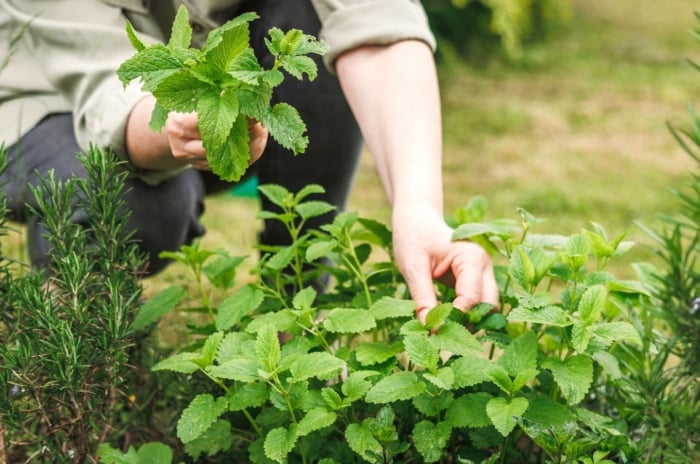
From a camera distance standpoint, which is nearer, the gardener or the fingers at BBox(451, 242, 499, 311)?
the fingers at BBox(451, 242, 499, 311)

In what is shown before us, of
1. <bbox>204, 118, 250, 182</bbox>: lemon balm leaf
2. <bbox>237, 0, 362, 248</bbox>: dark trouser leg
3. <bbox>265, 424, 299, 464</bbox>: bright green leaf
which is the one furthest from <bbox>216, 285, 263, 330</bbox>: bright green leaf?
<bbox>237, 0, 362, 248</bbox>: dark trouser leg

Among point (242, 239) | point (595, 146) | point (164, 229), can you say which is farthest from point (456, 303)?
point (595, 146)

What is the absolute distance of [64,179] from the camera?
1.80 m

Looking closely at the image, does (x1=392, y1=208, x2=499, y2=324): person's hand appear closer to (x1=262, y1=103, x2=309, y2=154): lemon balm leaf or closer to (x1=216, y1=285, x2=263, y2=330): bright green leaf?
(x1=216, y1=285, x2=263, y2=330): bright green leaf

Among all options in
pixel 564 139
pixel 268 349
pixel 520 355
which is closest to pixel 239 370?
pixel 268 349

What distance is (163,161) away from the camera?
1635mm

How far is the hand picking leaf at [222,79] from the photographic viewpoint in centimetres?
104

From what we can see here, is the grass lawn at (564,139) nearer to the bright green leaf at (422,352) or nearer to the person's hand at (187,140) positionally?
the person's hand at (187,140)

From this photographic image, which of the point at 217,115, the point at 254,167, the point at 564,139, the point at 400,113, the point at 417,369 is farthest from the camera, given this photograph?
the point at 564,139

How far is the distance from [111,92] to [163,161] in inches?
8.0

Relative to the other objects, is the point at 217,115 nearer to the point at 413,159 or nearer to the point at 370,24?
the point at 413,159

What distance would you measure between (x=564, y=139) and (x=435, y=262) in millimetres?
3424

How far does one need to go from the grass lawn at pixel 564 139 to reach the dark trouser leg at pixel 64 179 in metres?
0.88

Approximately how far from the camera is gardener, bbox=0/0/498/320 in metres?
1.64
